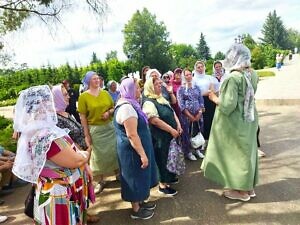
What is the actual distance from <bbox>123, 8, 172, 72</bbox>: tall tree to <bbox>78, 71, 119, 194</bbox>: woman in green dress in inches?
1964

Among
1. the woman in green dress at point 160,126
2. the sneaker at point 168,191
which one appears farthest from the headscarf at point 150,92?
the sneaker at point 168,191

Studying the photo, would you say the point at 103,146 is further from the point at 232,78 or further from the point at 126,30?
the point at 126,30

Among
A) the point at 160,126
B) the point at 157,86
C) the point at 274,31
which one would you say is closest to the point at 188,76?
the point at 157,86

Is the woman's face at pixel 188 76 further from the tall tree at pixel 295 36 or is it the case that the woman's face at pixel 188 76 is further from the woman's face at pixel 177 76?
the tall tree at pixel 295 36

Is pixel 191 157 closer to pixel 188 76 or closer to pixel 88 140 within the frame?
pixel 188 76

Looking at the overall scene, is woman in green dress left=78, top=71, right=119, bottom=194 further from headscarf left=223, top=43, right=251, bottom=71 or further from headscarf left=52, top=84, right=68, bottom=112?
headscarf left=223, top=43, right=251, bottom=71

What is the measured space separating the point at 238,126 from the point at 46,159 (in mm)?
2286

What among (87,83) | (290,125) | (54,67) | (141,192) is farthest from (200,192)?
(54,67)

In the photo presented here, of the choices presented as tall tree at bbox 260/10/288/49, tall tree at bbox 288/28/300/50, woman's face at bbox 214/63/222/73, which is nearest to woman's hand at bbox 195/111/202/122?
woman's face at bbox 214/63/222/73

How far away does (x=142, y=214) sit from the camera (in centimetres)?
387

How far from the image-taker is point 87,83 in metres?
4.58

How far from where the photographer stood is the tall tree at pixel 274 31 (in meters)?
72.8

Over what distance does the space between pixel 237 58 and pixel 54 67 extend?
39.5 meters

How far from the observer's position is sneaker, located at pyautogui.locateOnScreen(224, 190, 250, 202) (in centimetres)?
404
